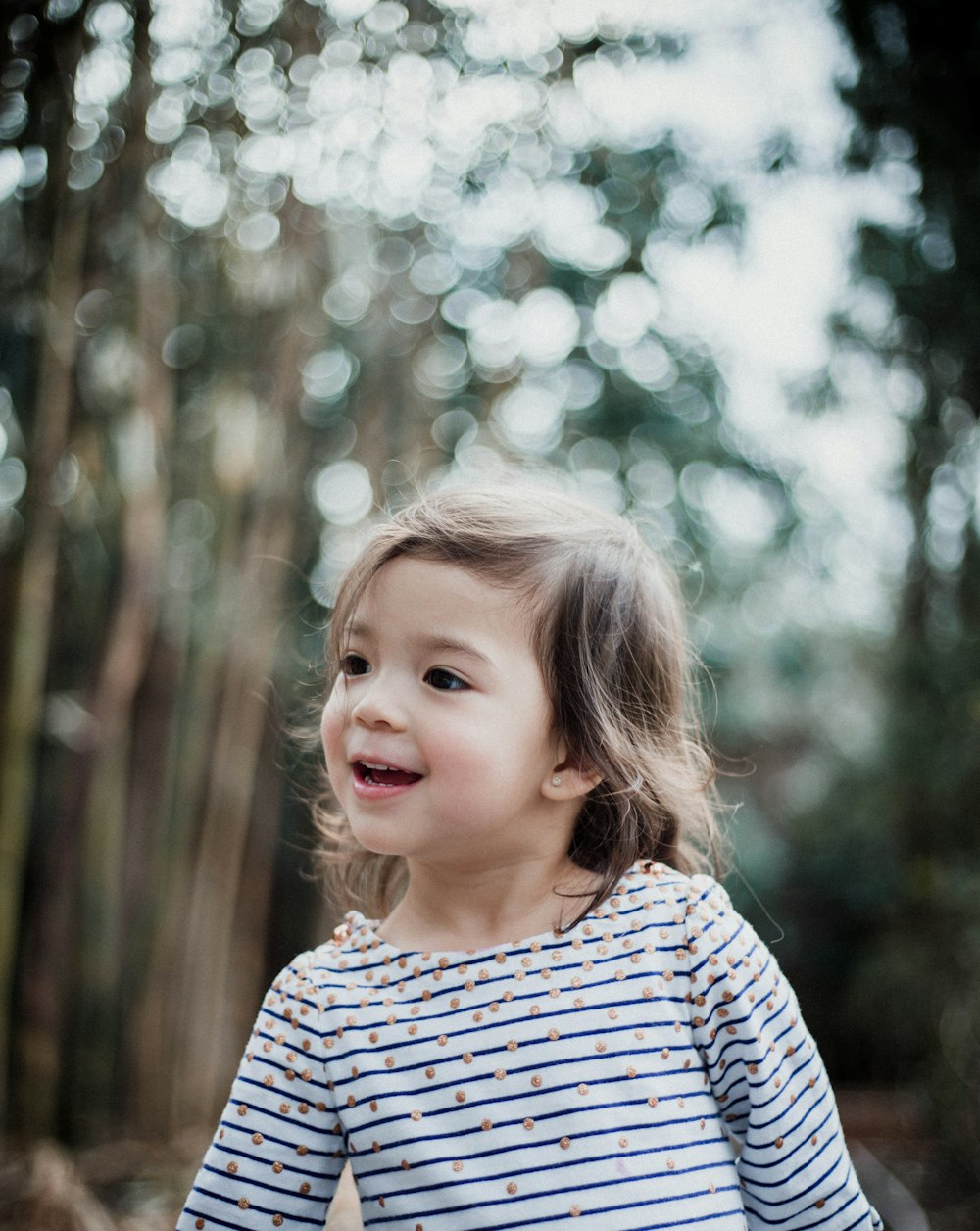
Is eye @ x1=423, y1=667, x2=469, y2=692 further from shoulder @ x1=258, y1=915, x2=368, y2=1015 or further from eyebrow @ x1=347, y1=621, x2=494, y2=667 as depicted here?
shoulder @ x1=258, y1=915, x2=368, y2=1015

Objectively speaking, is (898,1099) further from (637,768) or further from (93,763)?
(637,768)

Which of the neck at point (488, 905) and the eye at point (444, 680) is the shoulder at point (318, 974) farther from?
the eye at point (444, 680)

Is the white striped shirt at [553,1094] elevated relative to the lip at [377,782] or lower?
lower

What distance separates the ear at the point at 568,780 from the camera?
3.16 ft

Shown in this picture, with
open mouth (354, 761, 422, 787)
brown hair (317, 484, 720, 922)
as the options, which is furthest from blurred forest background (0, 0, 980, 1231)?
open mouth (354, 761, 422, 787)

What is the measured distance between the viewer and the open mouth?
905 millimetres

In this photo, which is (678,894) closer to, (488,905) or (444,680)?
(488,905)

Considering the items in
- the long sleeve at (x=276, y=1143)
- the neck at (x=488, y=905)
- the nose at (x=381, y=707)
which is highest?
the nose at (x=381, y=707)

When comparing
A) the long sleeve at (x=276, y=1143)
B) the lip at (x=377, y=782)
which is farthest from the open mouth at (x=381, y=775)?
the long sleeve at (x=276, y=1143)

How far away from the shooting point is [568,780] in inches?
38.3

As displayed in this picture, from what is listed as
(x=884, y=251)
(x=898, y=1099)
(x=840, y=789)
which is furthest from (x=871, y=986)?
(x=884, y=251)

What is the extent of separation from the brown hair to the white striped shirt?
3.7 inches

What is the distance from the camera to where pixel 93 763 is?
2.57 metres

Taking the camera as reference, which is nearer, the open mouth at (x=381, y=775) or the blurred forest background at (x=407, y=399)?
the open mouth at (x=381, y=775)
